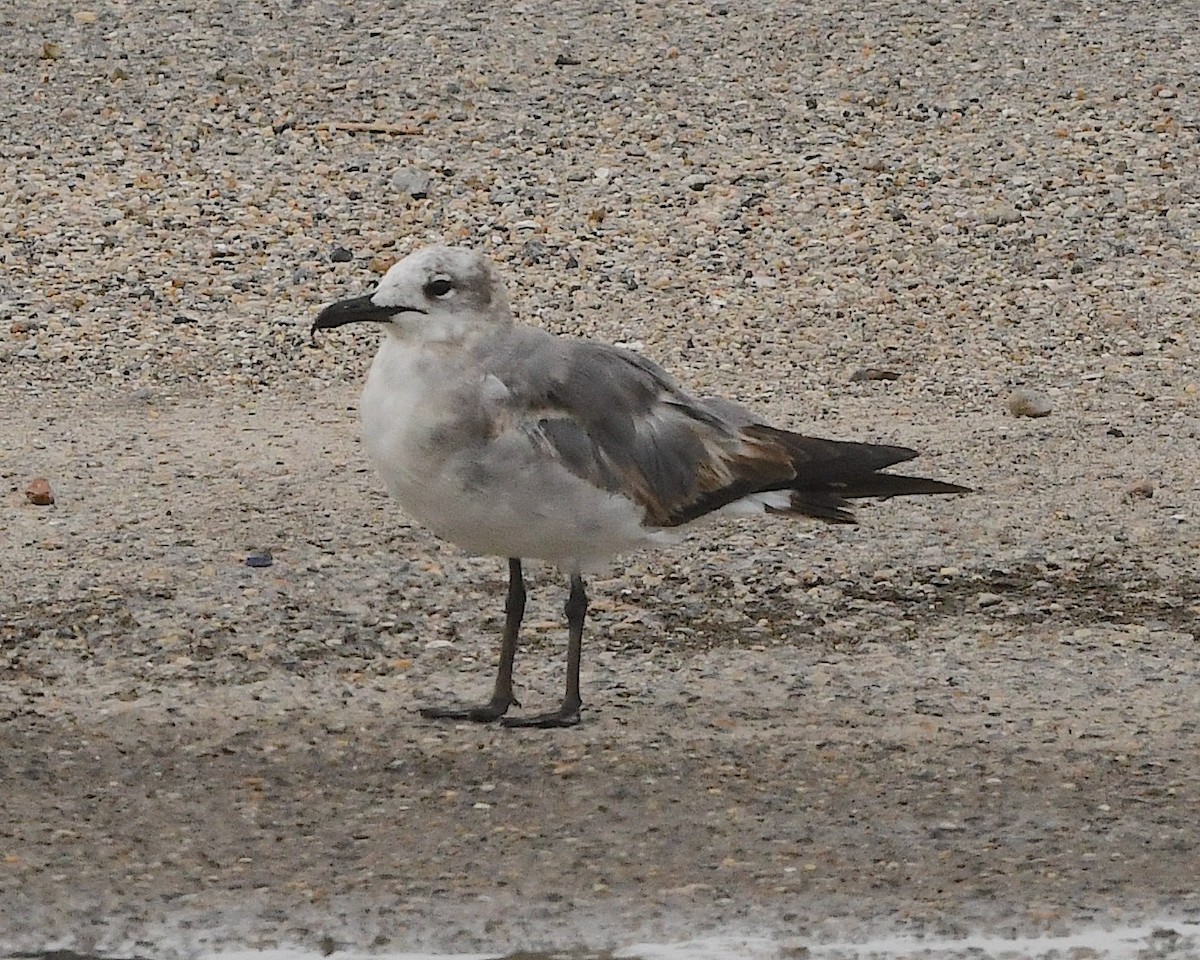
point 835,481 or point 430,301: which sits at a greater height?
point 430,301

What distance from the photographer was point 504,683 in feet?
18.4

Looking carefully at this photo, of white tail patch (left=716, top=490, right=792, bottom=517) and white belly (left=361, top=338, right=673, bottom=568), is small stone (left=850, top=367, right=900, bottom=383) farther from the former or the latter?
white belly (left=361, top=338, right=673, bottom=568)

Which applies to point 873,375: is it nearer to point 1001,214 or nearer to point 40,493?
point 1001,214

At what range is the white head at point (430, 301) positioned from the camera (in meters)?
5.29

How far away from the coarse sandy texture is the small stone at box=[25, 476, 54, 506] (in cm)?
7

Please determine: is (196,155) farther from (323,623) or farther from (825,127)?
(323,623)

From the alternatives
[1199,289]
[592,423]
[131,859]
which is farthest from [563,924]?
[1199,289]

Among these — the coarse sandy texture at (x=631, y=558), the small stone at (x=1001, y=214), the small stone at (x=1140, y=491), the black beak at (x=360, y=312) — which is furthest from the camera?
the small stone at (x=1001, y=214)

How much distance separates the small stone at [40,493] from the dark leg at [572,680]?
2.25 meters

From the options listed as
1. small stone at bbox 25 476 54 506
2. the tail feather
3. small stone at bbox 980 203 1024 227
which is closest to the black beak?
the tail feather

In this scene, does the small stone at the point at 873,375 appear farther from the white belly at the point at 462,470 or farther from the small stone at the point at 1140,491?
the white belly at the point at 462,470

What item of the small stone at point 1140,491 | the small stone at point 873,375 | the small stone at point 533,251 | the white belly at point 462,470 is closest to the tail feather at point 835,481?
the white belly at point 462,470

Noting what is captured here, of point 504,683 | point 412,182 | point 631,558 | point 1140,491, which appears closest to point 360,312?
point 504,683

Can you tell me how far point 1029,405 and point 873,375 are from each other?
29.3 inches
